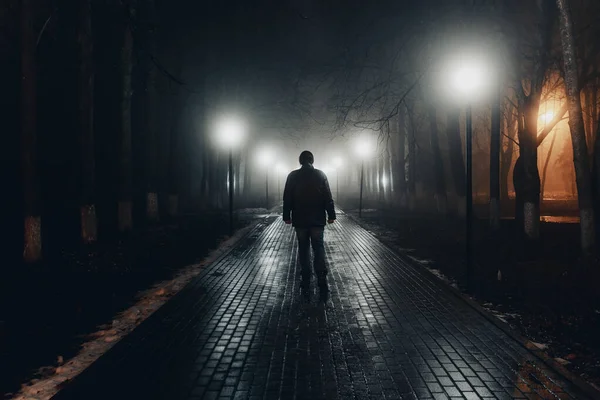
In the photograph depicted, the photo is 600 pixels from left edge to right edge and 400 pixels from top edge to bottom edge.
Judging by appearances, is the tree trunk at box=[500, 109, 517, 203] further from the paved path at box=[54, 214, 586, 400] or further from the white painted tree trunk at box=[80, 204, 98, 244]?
the white painted tree trunk at box=[80, 204, 98, 244]

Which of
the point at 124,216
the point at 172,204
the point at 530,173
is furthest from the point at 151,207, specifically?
the point at 530,173

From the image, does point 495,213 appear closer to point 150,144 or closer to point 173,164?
point 150,144

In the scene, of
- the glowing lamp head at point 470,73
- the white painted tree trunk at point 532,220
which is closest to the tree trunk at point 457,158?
the white painted tree trunk at point 532,220

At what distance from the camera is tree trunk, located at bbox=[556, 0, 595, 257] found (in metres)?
9.83

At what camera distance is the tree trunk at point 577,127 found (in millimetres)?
9828

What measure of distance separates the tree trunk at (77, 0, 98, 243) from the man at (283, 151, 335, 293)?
7743mm

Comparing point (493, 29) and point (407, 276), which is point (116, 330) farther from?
point (493, 29)

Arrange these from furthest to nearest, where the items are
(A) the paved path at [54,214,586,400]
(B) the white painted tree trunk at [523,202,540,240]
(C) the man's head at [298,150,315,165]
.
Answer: (B) the white painted tree trunk at [523,202,540,240]
(C) the man's head at [298,150,315,165]
(A) the paved path at [54,214,586,400]

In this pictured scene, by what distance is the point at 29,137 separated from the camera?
1053cm

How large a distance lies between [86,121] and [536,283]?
12.1m

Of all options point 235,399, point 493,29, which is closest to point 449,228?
point 493,29

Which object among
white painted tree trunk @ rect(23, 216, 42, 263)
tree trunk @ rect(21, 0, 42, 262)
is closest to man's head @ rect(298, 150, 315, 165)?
tree trunk @ rect(21, 0, 42, 262)

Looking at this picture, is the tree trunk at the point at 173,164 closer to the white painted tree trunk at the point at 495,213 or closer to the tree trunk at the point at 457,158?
the tree trunk at the point at 457,158

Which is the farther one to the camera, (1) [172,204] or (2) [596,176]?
(1) [172,204]
